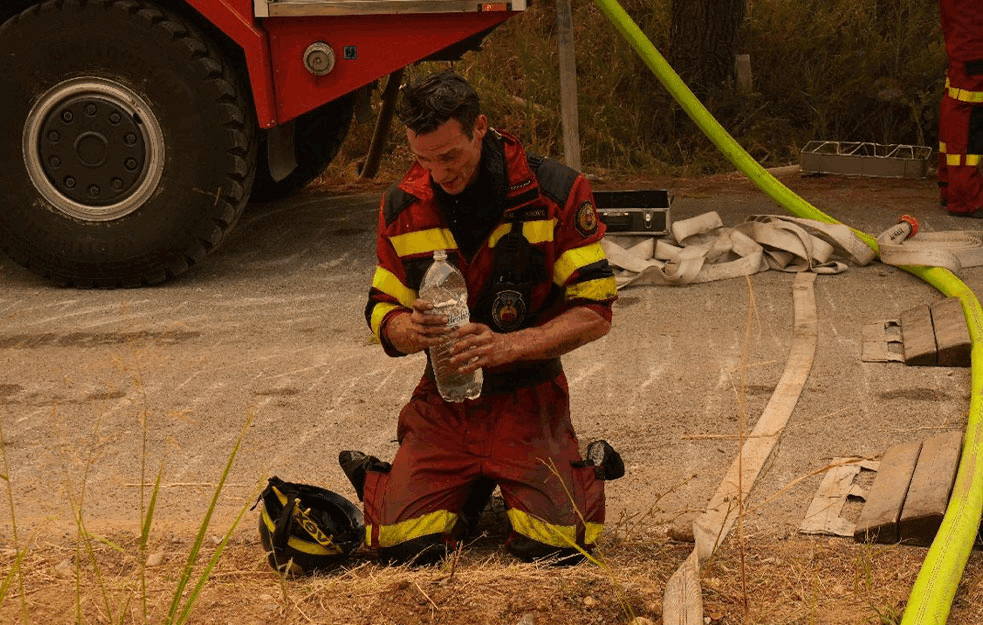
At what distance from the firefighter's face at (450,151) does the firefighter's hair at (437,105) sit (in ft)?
0.05

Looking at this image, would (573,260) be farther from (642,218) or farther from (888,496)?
(642,218)

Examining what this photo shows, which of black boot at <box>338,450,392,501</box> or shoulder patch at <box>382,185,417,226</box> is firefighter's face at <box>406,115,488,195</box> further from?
black boot at <box>338,450,392,501</box>

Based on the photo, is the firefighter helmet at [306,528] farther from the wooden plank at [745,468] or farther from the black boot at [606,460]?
the wooden plank at [745,468]

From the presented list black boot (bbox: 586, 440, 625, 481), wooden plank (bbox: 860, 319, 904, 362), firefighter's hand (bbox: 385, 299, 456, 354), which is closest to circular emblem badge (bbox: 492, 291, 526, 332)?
firefighter's hand (bbox: 385, 299, 456, 354)

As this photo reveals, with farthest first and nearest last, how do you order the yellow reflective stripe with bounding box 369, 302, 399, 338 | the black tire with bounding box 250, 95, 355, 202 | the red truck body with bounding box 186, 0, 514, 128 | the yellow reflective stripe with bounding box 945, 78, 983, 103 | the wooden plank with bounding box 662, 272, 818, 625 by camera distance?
the black tire with bounding box 250, 95, 355, 202, the yellow reflective stripe with bounding box 945, 78, 983, 103, the red truck body with bounding box 186, 0, 514, 128, the yellow reflective stripe with bounding box 369, 302, 399, 338, the wooden plank with bounding box 662, 272, 818, 625

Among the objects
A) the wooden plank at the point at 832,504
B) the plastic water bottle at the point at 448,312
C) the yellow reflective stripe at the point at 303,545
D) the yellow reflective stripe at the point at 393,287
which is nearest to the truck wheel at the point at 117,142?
the yellow reflective stripe at the point at 393,287

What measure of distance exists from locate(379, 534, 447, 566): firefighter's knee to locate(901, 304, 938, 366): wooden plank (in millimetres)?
2248

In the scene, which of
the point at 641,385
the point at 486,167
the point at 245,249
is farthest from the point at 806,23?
the point at 486,167

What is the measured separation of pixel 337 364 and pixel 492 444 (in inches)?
70.2

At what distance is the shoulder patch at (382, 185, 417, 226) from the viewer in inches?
141

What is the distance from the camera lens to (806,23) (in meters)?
10.6

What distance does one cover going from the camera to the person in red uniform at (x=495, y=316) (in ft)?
11.4

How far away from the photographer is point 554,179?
3.57 m

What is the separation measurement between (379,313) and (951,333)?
2.53m
